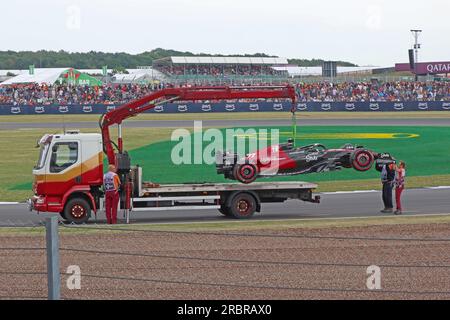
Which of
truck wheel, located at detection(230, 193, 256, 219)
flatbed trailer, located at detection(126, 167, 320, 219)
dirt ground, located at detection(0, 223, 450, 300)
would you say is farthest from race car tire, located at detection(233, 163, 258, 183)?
dirt ground, located at detection(0, 223, 450, 300)

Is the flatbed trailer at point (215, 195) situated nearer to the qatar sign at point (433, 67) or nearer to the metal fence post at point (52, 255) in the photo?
the metal fence post at point (52, 255)

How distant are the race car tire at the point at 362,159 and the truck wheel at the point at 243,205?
2.73m

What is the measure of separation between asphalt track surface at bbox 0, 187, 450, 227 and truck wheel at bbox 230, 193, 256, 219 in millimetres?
362

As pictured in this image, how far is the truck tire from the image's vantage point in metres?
21.7

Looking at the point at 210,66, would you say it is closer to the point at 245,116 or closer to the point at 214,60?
the point at 214,60

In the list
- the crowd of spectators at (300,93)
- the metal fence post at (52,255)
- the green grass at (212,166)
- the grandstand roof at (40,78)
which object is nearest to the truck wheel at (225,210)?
the green grass at (212,166)

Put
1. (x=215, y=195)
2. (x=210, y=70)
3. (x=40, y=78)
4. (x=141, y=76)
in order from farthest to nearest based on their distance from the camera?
(x=210, y=70), (x=141, y=76), (x=40, y=78), (x=215, y=195)

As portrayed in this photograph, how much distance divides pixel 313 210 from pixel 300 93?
5418cm

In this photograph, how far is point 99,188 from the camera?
21.4m

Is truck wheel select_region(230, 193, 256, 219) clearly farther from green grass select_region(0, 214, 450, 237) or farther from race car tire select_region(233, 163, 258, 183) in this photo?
green grass select_region(0, 214, 450, 237)

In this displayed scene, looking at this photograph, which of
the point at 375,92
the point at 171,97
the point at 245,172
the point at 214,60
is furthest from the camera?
the point at 214,60

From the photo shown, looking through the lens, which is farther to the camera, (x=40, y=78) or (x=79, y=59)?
(x=79, y=59)

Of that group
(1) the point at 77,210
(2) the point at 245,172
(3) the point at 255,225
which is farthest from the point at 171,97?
(3) the point at 255,225
